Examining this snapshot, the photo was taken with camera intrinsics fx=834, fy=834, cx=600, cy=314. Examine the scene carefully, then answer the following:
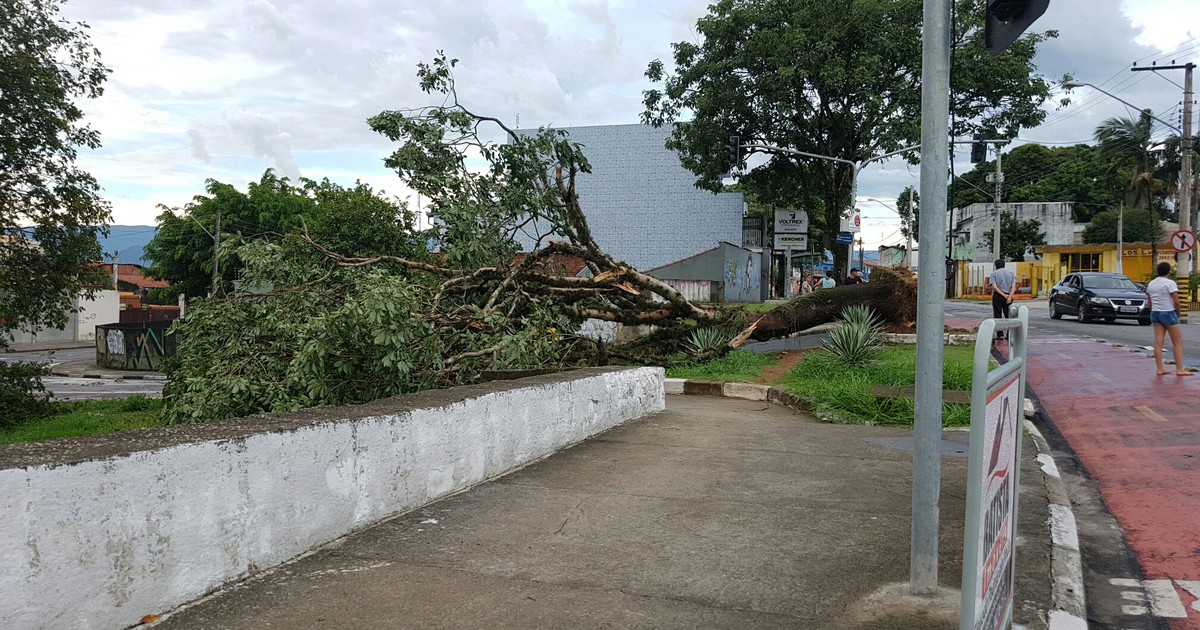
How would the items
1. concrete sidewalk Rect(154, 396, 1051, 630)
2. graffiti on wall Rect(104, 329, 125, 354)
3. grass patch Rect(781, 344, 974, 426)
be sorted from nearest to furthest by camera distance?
concrete sidewalk Rect(154, 396, 1051, 630), grass patch Rect(781, 344, 974, 426), graffiti on wall Rect(104, 329, 125, 354)

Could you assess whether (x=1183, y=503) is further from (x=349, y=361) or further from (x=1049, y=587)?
(x=349, y=361)

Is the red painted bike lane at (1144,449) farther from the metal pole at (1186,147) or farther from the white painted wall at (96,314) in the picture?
the white painted wall at (96,314)

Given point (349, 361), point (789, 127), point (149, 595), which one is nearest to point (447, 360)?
point (349, 361)

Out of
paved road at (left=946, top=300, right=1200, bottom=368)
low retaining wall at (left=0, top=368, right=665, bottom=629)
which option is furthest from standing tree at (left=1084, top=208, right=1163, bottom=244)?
low retaining wall at (left=0, top=368, right=665, bottom=629)

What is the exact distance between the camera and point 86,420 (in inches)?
558

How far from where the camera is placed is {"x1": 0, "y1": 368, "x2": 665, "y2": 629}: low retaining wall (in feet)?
9.80

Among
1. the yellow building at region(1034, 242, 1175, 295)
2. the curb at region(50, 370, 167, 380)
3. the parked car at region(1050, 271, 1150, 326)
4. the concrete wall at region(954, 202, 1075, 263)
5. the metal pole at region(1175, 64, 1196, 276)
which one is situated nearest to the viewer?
the parked car at region(1050, 271, 1150, 326)

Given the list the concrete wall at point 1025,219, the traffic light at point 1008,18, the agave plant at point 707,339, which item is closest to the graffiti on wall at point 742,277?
the agave plant at point 707,339

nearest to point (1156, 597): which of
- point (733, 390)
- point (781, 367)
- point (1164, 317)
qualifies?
point (733, 390)

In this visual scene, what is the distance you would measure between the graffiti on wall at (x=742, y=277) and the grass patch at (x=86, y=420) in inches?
1011

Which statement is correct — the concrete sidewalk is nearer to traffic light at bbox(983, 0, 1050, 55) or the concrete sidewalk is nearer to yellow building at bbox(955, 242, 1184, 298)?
traffic light at bbox(983, 0, 1050, 55)

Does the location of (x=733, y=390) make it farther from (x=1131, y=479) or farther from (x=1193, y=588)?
(x=1193, y=588)

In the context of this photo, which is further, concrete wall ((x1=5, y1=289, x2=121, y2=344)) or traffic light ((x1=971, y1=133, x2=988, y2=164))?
concrete wall ((x1=5, y1=289, x2=121, y2=344))

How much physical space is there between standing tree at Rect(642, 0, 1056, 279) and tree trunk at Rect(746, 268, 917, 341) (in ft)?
31.4
